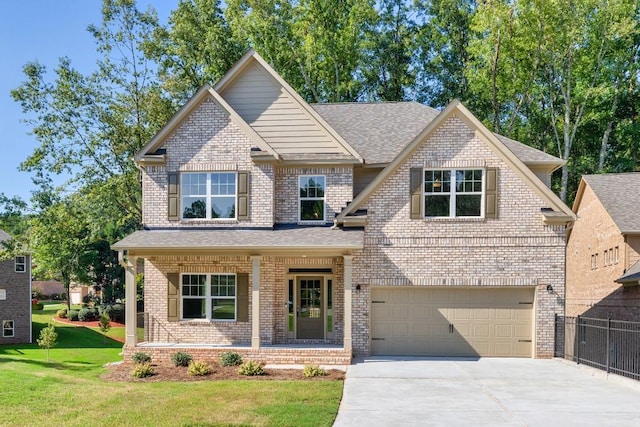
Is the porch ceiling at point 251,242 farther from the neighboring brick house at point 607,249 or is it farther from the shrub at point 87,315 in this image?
the shrub at point 87,315

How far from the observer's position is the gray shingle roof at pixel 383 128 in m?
19.0

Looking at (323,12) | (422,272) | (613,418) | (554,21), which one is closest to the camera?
(613,418)

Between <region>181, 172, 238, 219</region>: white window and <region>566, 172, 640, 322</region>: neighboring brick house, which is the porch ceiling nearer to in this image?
<region>181, 172, 238, 219</region>: white window

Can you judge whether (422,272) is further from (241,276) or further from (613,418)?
(613,418)

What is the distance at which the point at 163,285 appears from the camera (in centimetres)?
1819

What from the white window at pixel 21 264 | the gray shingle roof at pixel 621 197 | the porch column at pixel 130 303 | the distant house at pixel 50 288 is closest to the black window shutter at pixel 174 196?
the porch column at pixel 130 303

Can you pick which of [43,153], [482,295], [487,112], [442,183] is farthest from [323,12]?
[482,295]

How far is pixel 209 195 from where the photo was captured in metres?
18.0

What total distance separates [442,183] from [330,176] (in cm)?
356

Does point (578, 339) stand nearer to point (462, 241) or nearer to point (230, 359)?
point (462, 241)

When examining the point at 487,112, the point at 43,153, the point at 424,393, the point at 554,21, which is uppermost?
the point at 554,21

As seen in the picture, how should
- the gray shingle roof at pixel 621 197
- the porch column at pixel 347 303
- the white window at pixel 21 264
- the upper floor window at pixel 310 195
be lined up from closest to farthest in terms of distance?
the porch column at pixel 347 303 → the upper floor window at pixel 310 195 → the gray shingle roof at pixel 621 197 → the white window at pixel 21 264

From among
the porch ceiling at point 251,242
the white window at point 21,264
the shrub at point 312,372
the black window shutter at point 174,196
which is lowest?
the shrub at point 312,372

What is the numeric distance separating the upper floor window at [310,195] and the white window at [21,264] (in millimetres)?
21224
